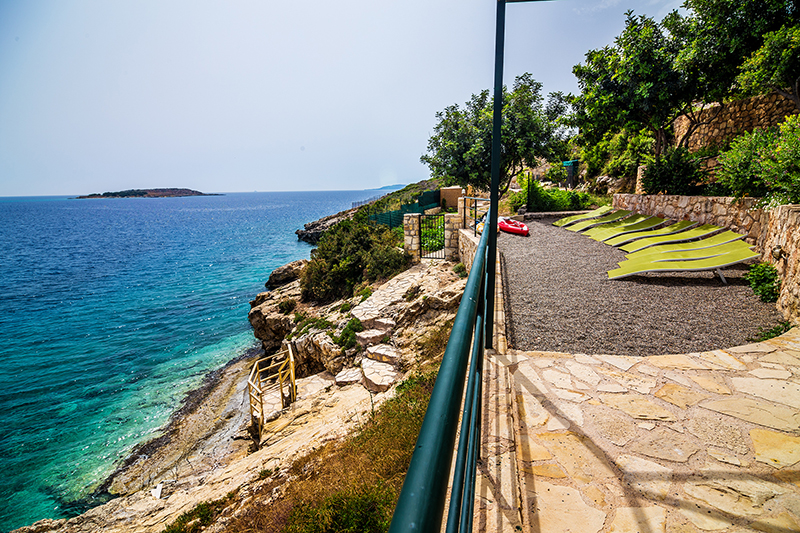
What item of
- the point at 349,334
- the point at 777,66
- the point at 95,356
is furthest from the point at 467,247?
the point at 95,356

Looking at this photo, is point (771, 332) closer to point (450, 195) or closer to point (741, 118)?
point (741, 118)

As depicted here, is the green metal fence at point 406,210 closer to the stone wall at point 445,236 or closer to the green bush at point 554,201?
the green bush at point 554,201

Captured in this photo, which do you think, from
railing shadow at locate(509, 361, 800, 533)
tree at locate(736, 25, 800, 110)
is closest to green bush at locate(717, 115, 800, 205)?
tree at locate(736, 25, 800, 110)

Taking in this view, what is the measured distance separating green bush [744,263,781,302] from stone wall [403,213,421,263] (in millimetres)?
8911

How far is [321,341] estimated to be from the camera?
10844mm

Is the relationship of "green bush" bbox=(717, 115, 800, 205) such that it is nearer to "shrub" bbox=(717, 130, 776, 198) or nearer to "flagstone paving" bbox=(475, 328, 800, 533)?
"shrub" bbox=(717, 130, 776, 198)

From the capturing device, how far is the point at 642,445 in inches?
98.3

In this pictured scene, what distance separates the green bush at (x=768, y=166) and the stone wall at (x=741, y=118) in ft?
11.2

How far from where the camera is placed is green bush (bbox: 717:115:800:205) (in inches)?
253

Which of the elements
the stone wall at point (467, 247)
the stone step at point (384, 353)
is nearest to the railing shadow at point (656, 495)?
the stone step at point (384, 353)

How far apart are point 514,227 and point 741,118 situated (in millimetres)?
9404

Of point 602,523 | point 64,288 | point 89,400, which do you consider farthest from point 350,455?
point 64,288

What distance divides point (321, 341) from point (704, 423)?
376 inches

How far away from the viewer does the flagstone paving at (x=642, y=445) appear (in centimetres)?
193
